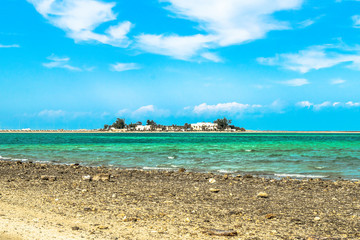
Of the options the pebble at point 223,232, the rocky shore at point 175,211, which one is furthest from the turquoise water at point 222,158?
the pebble at point 223,232

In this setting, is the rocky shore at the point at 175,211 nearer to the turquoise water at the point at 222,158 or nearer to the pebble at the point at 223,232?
the pebble at the point at 223,232

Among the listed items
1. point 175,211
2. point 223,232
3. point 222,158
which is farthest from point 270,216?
point 222,158

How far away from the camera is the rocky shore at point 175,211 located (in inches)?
317

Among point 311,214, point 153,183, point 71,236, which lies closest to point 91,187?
point 153,183

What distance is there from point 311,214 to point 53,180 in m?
12.1

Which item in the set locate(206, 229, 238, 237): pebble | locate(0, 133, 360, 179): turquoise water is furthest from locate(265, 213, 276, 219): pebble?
locate(0, 133, 360, 179): turquoise water

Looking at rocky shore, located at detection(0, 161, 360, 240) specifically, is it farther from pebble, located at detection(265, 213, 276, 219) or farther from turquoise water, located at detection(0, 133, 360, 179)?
turquoise water, located at detection(0, 133, 360, 179)

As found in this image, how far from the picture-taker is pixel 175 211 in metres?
10.2

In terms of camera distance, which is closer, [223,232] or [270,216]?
[223,232]

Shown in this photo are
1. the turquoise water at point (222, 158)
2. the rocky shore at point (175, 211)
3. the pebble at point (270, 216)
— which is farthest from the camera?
the turquoise water at point (222, 158)

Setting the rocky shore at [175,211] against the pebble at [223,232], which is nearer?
the pebble at [223,232]

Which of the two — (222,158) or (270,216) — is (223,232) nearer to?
(270,216)

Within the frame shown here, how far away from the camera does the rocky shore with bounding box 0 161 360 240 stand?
8.05 metres

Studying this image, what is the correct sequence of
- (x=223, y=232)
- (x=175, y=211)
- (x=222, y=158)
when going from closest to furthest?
(x=223, y=232) → (x=175, y=211) → (x=222, y=158)
